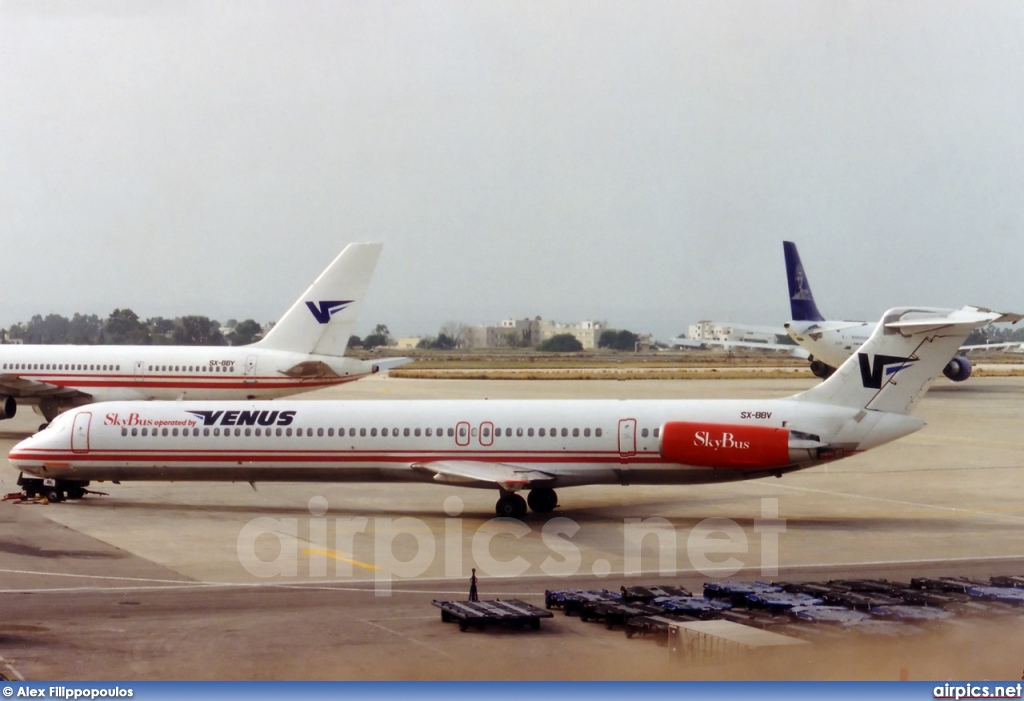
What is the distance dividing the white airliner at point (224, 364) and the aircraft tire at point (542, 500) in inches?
821

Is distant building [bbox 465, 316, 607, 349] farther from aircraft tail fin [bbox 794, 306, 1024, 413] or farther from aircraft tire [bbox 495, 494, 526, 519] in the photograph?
aircraft tail fin [bbox 794, 306, 1024, 413]

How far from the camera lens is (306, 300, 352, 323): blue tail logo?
52.7 metres

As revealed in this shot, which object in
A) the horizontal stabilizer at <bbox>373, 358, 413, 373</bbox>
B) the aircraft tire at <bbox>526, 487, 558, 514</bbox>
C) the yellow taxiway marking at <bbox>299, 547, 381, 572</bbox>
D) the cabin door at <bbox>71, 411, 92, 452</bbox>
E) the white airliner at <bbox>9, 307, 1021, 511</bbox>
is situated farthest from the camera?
the horizontal stabilizer at <bbox>373, 358, 413, 373</bbox>

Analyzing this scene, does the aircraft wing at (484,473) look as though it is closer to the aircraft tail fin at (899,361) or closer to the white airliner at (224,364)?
the aircraft tail fin at (899,361)

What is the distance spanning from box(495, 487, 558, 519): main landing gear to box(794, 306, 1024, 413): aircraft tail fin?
334 inches

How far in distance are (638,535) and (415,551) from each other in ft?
20.3

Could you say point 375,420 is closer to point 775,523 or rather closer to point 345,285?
point 775,523

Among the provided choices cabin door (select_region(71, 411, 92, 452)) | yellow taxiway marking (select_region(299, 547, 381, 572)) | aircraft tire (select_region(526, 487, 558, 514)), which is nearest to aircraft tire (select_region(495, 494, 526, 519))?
aircraft tire (select_region(526, 487, 558, 514))

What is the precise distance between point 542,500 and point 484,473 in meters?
2.77

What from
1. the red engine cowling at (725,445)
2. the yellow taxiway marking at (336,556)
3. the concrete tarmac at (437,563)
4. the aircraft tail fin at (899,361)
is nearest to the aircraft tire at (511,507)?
the concrete tarmac at (437,563)

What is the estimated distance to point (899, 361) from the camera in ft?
102

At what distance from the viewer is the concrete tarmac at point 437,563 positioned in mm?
17156

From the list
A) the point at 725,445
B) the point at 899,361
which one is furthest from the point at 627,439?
the point at 899,361

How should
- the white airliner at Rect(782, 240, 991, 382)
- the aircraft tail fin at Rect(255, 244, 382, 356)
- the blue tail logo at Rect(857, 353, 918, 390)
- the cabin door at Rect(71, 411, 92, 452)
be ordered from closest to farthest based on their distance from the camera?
the blue tail logo at Rect(857, 353, 918, 390) → the cabin door at Rect(71, 411, 92, 452) → the white airliner at Rect(782, 240, 991, 382) → the aircraft tail fin at Rect(255, 244, 382, 356)
